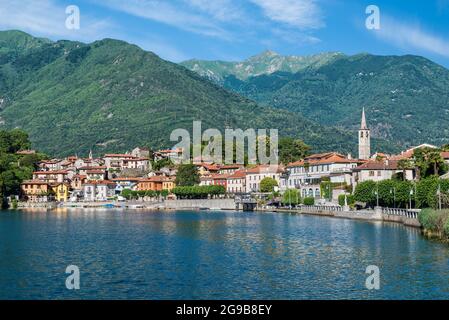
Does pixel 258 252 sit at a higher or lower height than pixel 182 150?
lower

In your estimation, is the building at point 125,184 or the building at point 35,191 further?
the building at point 125,184

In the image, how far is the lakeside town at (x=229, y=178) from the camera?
11828 centimetres

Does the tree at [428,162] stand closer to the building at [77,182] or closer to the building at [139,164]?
the building at [77,182]

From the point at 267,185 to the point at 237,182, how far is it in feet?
46.4

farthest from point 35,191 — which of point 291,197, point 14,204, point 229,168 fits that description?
point 291,197

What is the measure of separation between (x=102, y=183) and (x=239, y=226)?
315ft

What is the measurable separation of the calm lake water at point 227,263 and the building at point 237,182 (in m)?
81.5

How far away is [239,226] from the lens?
278ft

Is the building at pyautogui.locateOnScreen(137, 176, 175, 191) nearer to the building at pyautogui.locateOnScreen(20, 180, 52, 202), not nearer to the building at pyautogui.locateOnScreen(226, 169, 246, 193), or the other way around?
the building at pyautogui.locateOnScreen(226, 169, 246, 193)

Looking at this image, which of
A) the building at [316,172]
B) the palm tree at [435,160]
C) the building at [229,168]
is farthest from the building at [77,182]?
the palm tree at [435,160]
